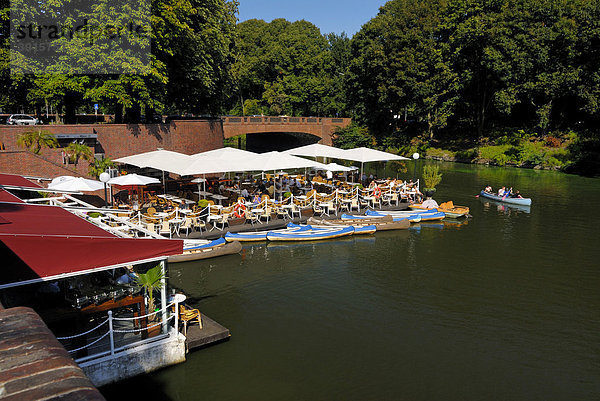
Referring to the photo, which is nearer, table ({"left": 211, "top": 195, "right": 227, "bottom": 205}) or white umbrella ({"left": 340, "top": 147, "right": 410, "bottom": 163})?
table ({"left": 211, "top": 195, "right": 227, "bottom": 205})

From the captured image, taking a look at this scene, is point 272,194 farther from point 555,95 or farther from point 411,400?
point 555,95

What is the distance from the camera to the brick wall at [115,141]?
→ 23266 millimetres

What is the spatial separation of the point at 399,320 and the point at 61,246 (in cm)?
989

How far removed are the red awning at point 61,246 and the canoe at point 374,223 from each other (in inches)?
563

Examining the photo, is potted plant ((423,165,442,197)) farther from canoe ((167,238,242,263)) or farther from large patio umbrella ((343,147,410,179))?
canoe ((167,238,242,263))

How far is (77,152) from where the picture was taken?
85.1 ft

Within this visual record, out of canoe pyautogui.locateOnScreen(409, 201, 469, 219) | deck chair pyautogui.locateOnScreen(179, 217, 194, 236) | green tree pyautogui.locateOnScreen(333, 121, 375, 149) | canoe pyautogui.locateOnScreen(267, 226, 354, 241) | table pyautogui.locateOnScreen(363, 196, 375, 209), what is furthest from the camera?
green tree pyautogui.locateOnScreen(333, 121, 375, 149)

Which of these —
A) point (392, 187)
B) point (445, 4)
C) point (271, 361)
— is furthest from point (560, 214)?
point (445, 4)

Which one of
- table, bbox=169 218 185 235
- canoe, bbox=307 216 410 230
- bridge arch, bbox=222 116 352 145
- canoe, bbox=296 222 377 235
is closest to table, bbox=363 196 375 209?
canoe, bbox=307 216 410 230

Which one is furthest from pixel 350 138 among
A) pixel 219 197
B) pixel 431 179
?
pixel 219 197

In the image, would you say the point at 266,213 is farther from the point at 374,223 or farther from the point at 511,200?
the point at 511,200

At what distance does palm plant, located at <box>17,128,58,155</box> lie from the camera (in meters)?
25.0

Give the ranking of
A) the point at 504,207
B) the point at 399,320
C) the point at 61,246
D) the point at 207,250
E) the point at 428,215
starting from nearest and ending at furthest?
the point at 61,246, the point at 399,320, the point at 207,250, the point at 428,215, the point at 504,207

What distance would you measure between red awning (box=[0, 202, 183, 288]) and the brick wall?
47.5ft
